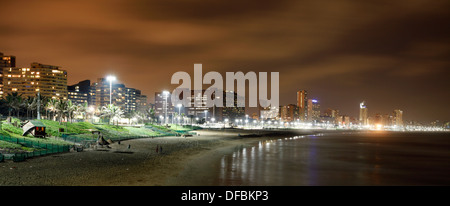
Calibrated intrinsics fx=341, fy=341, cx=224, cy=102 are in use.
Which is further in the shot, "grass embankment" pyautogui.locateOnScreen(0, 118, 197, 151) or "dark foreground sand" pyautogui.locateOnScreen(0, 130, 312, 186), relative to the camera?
"grass embankment" pyautogui.locateOnScreen(0, 118, 197, 151)

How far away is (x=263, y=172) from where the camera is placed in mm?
36781

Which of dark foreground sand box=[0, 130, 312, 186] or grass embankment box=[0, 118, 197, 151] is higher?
grass embankment box=[0, 118, 197, 151]

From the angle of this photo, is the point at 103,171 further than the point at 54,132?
No

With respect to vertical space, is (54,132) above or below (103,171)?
above

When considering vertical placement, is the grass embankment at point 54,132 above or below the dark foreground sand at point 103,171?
above

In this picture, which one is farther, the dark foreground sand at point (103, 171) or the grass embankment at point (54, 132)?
the grass embankment at point (54, 132)
